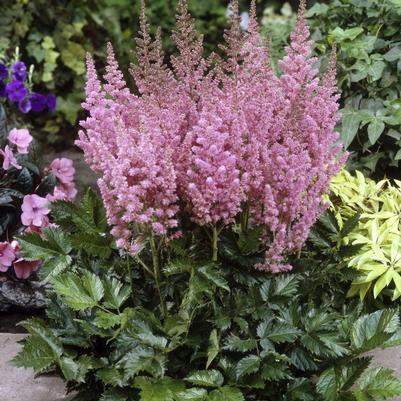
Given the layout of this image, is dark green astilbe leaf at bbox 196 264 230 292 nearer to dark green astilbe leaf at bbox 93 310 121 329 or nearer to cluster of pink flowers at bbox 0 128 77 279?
dark green astilbe leaf at bbox 93 310 121 329

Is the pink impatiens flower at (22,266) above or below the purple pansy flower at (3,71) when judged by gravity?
below

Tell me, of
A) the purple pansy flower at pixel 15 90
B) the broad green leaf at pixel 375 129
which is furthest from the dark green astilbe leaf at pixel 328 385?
the purple pansy flower at pixel 15 90

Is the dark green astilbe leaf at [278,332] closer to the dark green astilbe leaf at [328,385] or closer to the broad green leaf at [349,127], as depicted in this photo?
the dark green astilbe leaf at [328,385]

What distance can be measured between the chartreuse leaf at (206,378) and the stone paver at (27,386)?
57 cm

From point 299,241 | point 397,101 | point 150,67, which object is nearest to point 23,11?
point 397,101

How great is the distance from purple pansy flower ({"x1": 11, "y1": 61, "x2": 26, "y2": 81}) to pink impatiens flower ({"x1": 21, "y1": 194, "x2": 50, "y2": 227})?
122 cm

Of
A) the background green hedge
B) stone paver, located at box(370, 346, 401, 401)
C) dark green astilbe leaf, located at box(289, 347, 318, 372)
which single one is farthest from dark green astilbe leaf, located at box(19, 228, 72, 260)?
the background green hedge

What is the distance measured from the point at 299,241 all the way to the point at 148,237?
18.9 inches

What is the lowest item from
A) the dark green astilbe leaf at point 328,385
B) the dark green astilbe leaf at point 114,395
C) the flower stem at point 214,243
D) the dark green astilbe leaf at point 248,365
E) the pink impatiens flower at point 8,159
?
the dark green astilbe leaf at point 114,395

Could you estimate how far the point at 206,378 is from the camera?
2186mm

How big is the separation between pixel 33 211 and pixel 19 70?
4.15 feet

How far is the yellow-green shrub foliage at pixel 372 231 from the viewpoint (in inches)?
103

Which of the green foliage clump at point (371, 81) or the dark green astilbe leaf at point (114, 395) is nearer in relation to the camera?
the dark green astilbe leaf at point (114, 395)

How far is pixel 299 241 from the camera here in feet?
7.50
